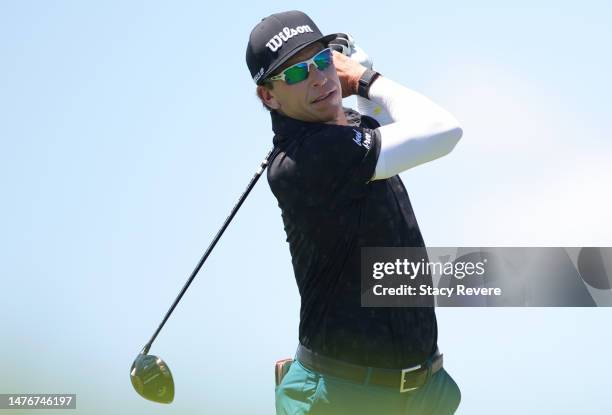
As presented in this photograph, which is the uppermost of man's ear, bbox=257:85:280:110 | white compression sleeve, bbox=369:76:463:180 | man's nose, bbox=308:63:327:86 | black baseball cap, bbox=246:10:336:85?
black baseball cap, bbox=246:10:336:85

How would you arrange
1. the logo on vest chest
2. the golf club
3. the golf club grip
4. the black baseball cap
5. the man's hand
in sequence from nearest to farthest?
the logo on vest chest
the black baseball cap
the man's hand
the golf club grip
the golf club

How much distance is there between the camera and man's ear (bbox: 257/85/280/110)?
→ 198 inches

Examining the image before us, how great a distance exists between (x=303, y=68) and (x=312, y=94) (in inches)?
5.7

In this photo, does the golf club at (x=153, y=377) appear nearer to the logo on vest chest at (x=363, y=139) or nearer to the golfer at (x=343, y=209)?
the golfer at (x=343, y=209)

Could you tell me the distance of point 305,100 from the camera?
487 cm

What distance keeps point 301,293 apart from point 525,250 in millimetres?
2912

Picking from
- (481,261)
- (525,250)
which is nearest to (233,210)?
(481,261)

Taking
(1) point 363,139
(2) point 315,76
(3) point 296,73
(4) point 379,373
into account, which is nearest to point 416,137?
(1) point 363,139

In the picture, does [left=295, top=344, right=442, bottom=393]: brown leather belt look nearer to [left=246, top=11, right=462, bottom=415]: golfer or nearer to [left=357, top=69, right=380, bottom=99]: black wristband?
[left=246, top=11, right=462, bottom=415]: golfer

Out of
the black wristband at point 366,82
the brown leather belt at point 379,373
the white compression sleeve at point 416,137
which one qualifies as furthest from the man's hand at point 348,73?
the brown leather belt at point 379,373

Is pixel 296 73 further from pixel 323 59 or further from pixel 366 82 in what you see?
pixel 366 82

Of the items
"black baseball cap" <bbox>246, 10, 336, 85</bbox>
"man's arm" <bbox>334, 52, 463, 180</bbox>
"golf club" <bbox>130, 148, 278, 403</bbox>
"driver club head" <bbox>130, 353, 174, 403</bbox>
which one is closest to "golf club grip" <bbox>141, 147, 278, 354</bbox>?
"golf club" <bbox>130, 148, 278, 403</bbox>

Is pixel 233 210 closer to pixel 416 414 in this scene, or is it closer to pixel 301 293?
pixel 301 293

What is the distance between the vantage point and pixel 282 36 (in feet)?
15.9
